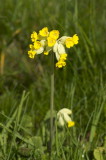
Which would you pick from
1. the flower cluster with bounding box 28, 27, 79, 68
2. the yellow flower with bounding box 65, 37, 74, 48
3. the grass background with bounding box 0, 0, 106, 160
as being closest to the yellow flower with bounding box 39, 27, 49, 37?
the flower cluster with bounding box 28, 27, 79, 68

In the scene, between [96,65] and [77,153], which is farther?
[96,65]

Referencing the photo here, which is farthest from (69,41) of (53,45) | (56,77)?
(56,77)

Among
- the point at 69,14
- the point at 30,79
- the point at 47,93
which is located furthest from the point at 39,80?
the point at 69,14

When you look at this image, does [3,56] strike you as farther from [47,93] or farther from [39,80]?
[47,93]

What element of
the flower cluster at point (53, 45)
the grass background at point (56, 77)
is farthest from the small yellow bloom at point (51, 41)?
the grass background at point (56, 77)

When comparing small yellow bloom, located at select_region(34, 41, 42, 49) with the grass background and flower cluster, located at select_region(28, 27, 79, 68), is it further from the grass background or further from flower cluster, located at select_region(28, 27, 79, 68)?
the grass background

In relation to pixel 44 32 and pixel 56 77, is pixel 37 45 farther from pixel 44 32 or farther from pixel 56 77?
pixel 56 77

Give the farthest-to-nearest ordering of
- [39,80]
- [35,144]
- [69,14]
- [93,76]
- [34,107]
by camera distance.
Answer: [69,14], [39,80], [93,76], [34,107], [35,144]

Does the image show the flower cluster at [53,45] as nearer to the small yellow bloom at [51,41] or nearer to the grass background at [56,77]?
the small yellow bloom at [51,41]
